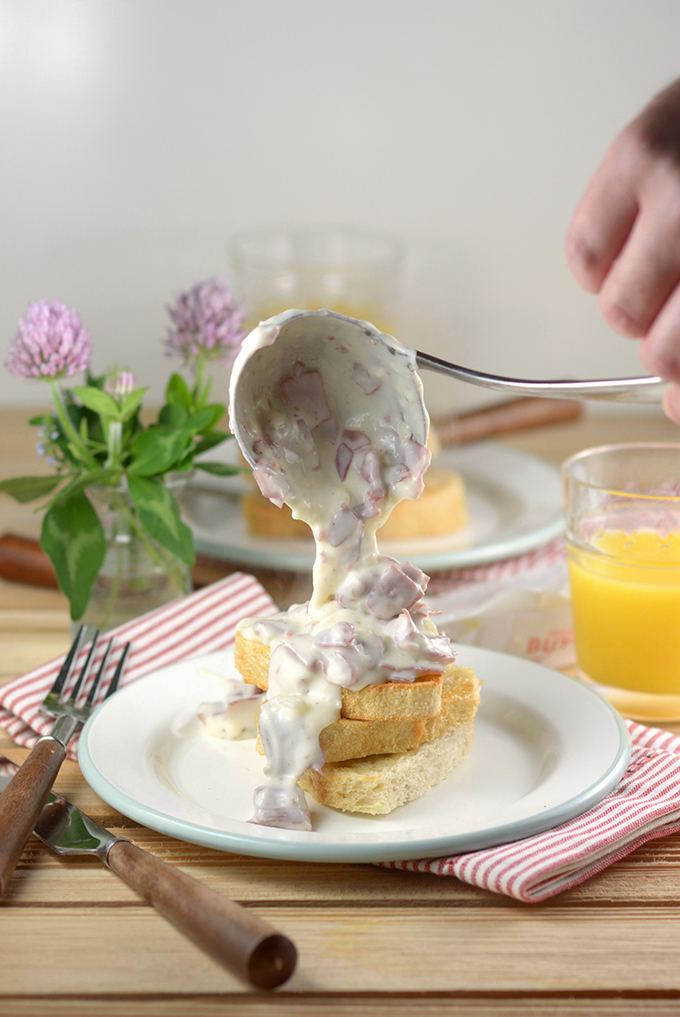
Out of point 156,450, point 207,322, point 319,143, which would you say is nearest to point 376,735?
point 156,450

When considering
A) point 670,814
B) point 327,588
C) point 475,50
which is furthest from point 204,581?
point 475,50

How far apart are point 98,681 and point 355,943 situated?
69 centimetres

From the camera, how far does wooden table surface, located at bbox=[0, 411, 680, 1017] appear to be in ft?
3.04

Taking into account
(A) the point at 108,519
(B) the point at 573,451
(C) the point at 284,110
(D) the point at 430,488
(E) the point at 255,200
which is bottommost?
(B) the point at 573,451

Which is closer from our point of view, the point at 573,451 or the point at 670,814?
the point at 670,814

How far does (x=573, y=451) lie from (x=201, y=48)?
176cm

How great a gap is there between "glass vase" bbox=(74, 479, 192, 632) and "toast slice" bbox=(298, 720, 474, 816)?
70cm

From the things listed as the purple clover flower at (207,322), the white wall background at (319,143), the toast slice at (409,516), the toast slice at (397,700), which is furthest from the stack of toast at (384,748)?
the white wall background at (319,143)

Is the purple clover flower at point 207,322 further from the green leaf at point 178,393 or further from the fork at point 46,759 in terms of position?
the fork at point 46,759

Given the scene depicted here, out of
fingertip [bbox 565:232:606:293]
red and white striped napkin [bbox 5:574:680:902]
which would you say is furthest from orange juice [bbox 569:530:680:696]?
fingertip [bbox 565:232:606:293]

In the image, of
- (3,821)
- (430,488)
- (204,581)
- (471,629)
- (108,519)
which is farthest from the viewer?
(430,488)

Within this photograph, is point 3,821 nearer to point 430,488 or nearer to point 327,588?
point 327,588

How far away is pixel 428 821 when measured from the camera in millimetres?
1224

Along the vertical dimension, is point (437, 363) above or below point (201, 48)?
below
